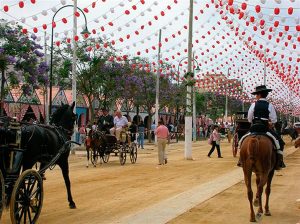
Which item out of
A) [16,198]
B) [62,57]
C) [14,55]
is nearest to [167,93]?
[62,57]

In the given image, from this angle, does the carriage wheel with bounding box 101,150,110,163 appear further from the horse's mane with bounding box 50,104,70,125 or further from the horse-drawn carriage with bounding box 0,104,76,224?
the horse-drawn carriage with bounding box 0,104,76,224

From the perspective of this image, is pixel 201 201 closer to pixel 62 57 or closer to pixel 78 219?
pixel 78 219

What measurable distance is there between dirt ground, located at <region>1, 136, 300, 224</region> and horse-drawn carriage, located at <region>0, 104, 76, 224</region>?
0.80 metres

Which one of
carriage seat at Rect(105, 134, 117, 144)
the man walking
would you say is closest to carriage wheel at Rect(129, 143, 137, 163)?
the man walking

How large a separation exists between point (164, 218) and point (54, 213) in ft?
7.55

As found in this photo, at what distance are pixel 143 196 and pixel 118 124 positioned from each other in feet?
35.4

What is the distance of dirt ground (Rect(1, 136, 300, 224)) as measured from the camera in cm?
980

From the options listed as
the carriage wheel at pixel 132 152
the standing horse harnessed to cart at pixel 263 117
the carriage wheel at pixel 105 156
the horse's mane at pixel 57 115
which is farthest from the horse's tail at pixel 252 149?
the carriage wheel at pixel 132 152

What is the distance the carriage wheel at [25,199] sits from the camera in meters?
7.96

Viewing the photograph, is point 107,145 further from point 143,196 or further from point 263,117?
point 263,117

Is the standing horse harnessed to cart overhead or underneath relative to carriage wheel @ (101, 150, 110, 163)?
overhead

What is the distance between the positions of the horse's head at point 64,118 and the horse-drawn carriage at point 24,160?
0.83 m

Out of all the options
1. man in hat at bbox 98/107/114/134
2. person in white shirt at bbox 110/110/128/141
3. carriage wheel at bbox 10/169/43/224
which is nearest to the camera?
carriage wheel at bbox 10/169/43/224

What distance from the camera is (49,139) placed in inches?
392
